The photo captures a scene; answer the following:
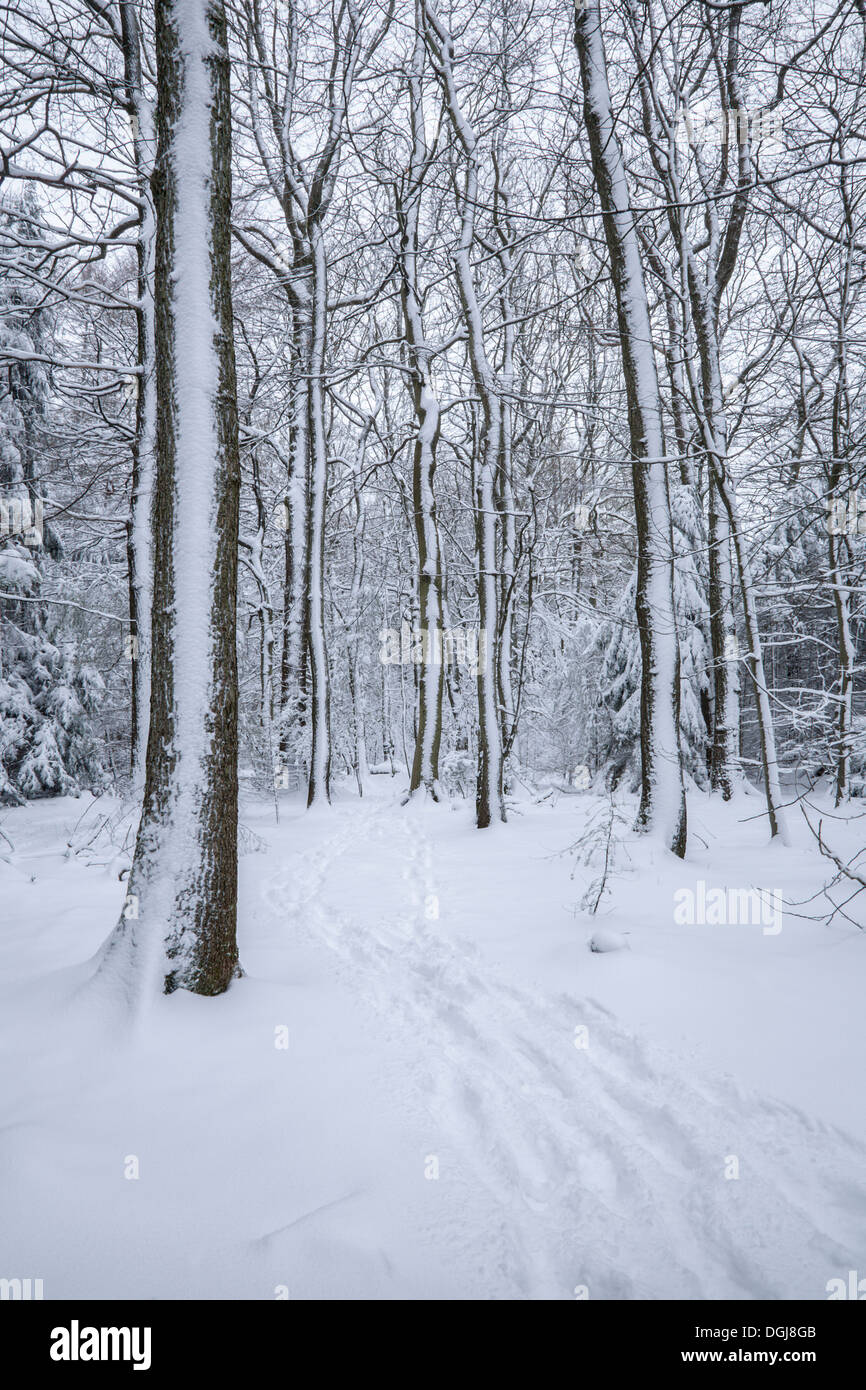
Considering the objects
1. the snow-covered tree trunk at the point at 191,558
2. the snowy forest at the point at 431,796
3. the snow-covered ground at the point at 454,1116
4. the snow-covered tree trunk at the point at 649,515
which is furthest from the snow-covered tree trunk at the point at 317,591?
the snow-covered tree trunk at the point at 191,558

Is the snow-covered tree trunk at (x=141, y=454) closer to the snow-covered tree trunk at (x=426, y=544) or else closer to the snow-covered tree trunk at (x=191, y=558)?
the snow-covered tree trunk at (x=191, y=558)

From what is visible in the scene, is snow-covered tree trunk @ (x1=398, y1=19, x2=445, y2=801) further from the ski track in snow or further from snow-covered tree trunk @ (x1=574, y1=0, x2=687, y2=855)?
the ski track in snow

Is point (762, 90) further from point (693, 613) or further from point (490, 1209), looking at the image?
point (693, 613)

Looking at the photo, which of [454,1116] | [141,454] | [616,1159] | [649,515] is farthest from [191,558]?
[141,454]

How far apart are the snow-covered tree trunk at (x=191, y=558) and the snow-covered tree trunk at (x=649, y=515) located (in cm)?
472

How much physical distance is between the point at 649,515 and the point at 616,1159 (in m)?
6.36

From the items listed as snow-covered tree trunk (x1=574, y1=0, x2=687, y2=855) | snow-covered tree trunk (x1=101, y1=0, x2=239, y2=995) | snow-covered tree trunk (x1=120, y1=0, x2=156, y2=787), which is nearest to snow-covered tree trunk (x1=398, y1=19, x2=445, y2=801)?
snow-covered tree trunk (x1=120, y1=0, x2=156, y2=787)

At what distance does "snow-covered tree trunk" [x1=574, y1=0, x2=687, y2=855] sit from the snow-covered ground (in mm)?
2227

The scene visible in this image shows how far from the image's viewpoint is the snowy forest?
2.35m

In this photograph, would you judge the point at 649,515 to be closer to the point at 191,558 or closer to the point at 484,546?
the point at 484,546

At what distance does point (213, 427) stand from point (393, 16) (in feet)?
34.5

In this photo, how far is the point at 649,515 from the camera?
7328 mm

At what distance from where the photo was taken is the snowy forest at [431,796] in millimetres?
2348

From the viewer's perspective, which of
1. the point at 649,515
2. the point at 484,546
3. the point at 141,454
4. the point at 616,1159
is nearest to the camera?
the point at 616,1159
